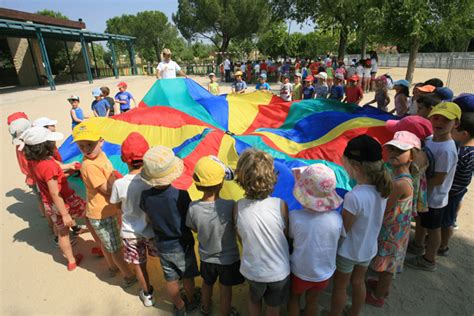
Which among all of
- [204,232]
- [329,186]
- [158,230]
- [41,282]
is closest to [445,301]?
[329,186]

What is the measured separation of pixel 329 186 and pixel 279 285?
0.68m

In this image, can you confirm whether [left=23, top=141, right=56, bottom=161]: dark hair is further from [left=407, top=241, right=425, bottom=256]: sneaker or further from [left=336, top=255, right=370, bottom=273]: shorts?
[left=407, top=241, right=425, bottom=256]: sneaker

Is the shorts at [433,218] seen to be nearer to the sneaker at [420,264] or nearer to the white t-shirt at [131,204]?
the sneaker at [420,264]

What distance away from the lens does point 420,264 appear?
106 inches

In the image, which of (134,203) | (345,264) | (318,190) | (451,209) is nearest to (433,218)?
(451,209)

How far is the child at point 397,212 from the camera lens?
190 cm

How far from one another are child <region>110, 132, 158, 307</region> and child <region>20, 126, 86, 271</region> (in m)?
0.68

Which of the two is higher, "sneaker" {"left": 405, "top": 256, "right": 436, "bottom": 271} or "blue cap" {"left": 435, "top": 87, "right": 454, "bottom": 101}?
"blue cap" {"left": 435, "top": 87, "right": 454, "bottom": 101}

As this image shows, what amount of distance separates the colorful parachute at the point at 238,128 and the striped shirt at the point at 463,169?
76 cm

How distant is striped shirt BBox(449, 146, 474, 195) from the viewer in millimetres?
2439

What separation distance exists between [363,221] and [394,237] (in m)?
0.47

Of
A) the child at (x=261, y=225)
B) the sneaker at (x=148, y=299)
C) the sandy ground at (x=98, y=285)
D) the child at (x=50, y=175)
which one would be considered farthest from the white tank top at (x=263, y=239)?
the child at (x=50, y=175)

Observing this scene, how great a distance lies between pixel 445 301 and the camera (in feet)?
7.66

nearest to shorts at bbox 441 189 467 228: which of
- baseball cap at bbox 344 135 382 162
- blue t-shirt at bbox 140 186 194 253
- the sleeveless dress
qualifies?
the sleeveless dress
